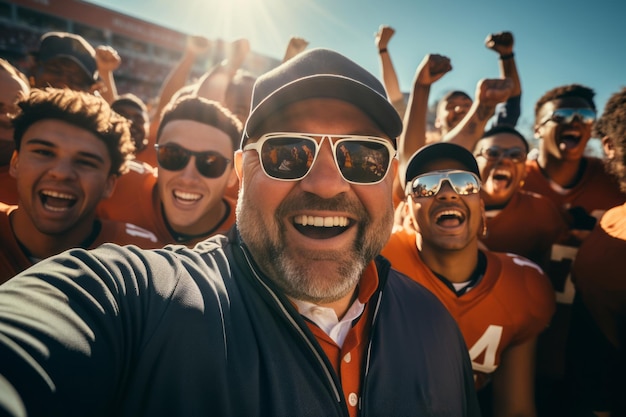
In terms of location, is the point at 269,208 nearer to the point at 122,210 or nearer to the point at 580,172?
the point at 122,210

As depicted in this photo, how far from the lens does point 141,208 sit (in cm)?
314

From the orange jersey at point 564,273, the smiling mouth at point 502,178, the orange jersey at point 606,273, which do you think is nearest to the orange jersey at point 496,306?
the orange jersey at point 606,273

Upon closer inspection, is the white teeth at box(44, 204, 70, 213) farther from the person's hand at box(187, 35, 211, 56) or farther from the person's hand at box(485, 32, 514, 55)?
the person's hand at box(485, 32, 514, 55)

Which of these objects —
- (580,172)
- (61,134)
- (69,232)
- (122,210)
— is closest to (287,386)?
(69,232)

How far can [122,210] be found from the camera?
3135 millimetres

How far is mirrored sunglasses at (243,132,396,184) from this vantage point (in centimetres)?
138

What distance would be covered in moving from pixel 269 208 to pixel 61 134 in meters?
1.95

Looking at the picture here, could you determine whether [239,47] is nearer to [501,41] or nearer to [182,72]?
[182,72]

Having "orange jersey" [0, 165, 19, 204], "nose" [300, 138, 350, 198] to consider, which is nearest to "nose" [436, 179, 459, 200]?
"nose" [300, 138, 350, 198]

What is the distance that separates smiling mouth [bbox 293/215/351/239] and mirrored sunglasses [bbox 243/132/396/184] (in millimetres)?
177

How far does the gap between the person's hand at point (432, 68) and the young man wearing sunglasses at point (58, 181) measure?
118 inches

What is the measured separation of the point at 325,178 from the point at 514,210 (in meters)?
2.78

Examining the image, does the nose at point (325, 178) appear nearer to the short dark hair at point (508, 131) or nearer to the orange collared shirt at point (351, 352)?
the orange collared shirt at point (351, 352)

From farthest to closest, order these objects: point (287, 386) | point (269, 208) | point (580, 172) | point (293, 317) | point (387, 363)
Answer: point (580, 172) → point (269, 208) → point (387, 363) → point (293, 317) → point (287, 386)
